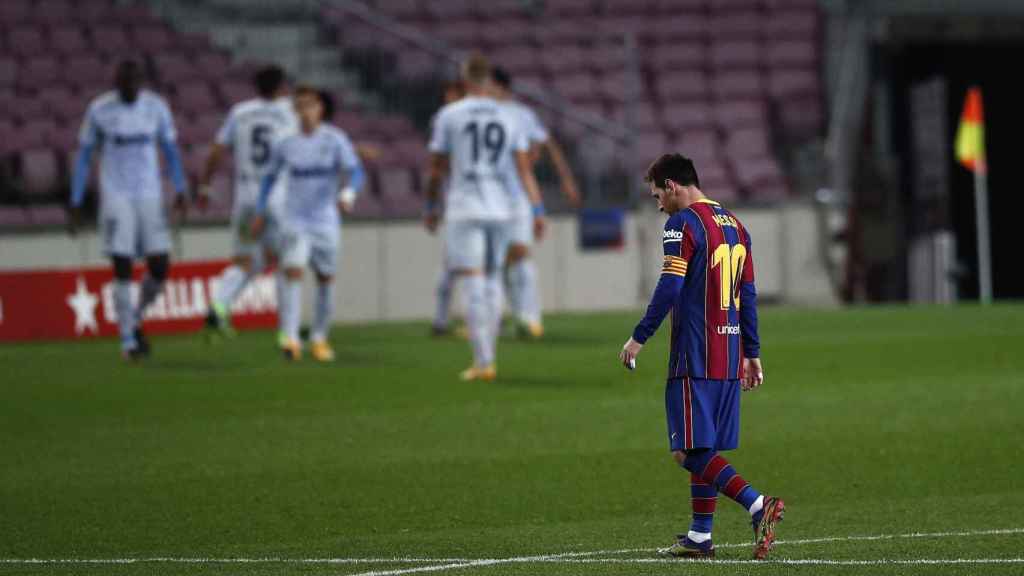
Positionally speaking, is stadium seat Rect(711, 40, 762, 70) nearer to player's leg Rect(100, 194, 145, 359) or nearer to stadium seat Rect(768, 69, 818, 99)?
stadium seat Rect(768, 69, 818, 99)

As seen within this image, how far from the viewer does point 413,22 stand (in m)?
25.6

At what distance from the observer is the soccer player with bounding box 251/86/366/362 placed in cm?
1513

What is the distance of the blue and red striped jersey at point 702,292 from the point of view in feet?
23.0

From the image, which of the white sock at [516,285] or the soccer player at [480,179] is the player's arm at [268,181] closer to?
the soccer player at [480,179]

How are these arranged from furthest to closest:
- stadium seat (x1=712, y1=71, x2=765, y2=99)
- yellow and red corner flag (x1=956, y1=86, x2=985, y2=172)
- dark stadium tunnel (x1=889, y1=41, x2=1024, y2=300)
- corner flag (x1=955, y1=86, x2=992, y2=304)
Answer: dark stadium tunnel (x1=889, y1=41, x2=1024, y2=300) → stadium seat (x1=712, y1=71, x2=765, y2=99) → yellow and red corner flag (x1=956, y1=86, x2=985, y2=172) → corner flag (x1=955, y1=86, x2=992, y2=304)

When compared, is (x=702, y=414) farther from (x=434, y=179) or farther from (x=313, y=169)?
(x=313, y=169)

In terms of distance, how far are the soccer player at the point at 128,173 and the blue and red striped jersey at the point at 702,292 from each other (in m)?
8.35

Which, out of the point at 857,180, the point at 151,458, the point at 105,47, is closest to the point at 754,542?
the point at 151,458

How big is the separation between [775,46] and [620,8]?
2263 millimetres

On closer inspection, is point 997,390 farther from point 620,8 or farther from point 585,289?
point 620,8

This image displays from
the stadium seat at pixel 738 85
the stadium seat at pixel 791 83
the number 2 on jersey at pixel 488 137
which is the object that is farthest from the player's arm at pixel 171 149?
the stadium seat at pixel 791 83

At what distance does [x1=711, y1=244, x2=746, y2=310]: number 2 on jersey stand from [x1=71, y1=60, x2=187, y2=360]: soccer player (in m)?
8.36

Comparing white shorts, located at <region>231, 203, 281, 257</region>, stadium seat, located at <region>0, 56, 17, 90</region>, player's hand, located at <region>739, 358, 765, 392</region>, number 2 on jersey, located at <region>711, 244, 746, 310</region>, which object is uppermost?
stadium seat, located at <region>0, 56, 17, 90</region>

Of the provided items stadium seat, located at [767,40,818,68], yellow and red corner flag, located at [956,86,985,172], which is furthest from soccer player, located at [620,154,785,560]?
stadium seat, located at [767,40,818,68]
